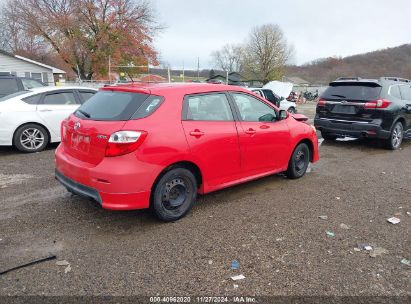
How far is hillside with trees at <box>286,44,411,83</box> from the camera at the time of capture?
68.7 metres

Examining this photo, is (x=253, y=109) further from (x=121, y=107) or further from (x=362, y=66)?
(x=362, y=66)

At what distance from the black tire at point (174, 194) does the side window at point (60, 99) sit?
4929 millimetres

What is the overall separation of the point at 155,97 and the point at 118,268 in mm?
1846

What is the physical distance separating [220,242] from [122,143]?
144 cm

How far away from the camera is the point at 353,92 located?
26.9ft

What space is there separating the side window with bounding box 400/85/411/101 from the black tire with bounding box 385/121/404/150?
78 cm

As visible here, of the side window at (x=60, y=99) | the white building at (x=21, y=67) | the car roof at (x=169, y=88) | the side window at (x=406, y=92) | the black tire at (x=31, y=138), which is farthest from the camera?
the white building at (x=21, y=67)

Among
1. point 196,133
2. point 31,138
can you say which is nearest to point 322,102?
point 196,133

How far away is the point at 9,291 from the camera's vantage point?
269 centimetres

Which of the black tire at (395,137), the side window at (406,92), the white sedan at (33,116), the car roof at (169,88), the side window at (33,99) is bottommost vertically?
the black tire at (395,137)

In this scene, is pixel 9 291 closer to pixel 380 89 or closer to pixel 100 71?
pixel 380 89

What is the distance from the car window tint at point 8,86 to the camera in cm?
1007

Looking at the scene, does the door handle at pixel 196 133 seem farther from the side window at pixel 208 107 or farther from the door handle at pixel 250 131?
the door handle at pixel 250 131

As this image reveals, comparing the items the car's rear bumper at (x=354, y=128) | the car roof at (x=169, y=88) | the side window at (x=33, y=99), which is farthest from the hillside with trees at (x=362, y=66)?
the car roof at (x=169, y=88)
